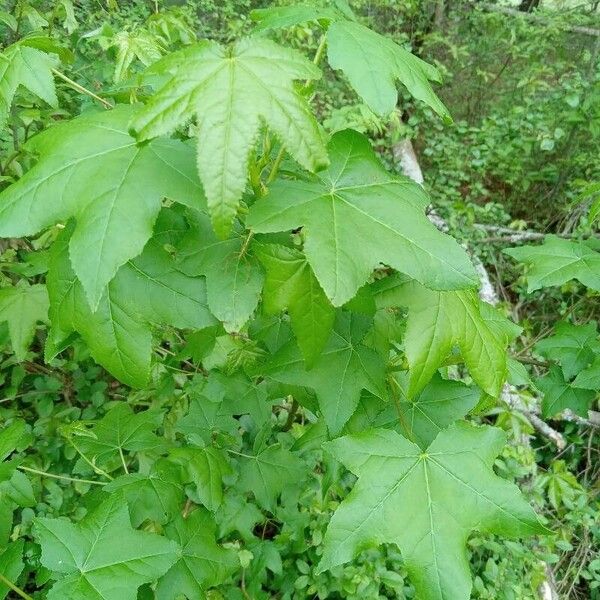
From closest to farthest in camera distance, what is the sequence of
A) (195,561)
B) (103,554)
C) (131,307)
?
(131,307), (103,554), (195,561)

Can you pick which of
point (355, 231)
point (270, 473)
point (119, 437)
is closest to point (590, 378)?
point (270, 473)

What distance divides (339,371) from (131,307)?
453mm

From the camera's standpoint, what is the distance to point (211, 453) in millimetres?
1402

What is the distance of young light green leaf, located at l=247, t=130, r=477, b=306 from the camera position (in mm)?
871

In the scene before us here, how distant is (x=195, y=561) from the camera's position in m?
1.43

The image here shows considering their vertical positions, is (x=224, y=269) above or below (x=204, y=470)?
above

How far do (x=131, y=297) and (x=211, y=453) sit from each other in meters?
0.57

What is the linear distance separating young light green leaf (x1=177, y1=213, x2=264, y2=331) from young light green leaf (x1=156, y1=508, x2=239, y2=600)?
702 millimetres

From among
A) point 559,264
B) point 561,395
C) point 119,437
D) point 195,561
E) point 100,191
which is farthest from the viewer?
point 561,395

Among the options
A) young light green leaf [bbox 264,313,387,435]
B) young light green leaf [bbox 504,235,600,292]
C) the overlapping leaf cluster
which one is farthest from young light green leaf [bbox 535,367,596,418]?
young light green leaf [bbox 264,313,387,435]

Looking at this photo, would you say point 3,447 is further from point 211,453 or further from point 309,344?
point 309,344

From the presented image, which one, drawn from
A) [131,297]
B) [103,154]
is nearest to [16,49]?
[103,154]

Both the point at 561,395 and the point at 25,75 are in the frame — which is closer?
the point at 25,75

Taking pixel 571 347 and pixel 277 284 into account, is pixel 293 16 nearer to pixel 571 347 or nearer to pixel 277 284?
pixel 277 284
